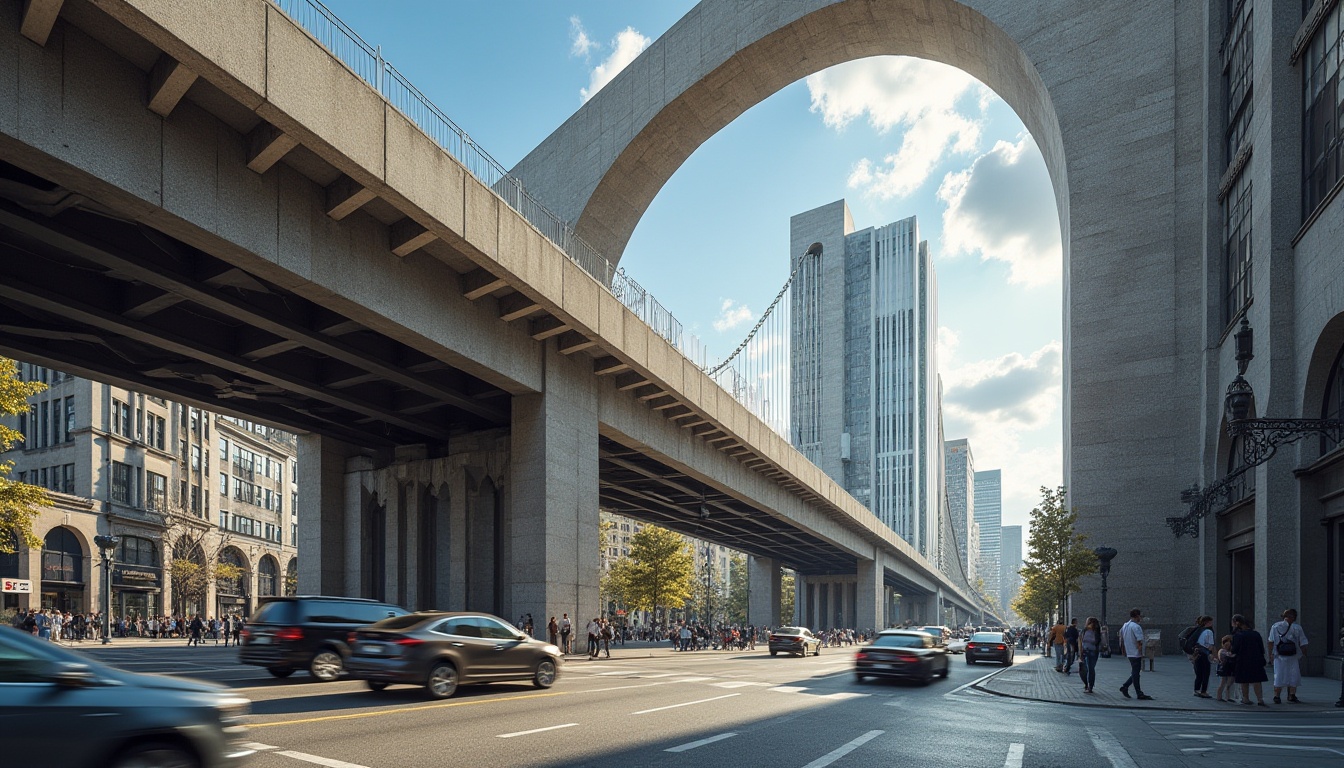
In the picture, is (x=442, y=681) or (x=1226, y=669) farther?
(x=1226, y=669)

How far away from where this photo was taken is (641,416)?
3512 cm

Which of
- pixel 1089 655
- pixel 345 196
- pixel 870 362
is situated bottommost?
pixel 1089 655

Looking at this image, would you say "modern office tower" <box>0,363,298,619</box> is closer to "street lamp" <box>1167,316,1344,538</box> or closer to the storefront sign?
the storefront sign

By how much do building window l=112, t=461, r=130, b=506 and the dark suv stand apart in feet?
162

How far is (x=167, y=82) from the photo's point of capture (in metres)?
14.3

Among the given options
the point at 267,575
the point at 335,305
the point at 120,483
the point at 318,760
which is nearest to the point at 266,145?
the point at 335,305

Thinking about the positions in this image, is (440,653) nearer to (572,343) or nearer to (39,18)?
(39,18)

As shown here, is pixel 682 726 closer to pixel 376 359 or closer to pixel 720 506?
pixel 376 359

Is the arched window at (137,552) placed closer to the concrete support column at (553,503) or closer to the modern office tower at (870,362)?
the concrete support column at (553,503)

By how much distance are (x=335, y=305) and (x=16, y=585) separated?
140 feet

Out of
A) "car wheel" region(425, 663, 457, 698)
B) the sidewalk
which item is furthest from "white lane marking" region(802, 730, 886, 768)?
the sidewalk

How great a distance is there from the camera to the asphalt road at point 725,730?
967cm

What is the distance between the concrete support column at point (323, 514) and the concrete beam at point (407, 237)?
18.0 m

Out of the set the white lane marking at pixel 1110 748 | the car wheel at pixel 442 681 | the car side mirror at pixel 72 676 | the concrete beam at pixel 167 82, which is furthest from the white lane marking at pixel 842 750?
the concrete beam at pixel 167 82
